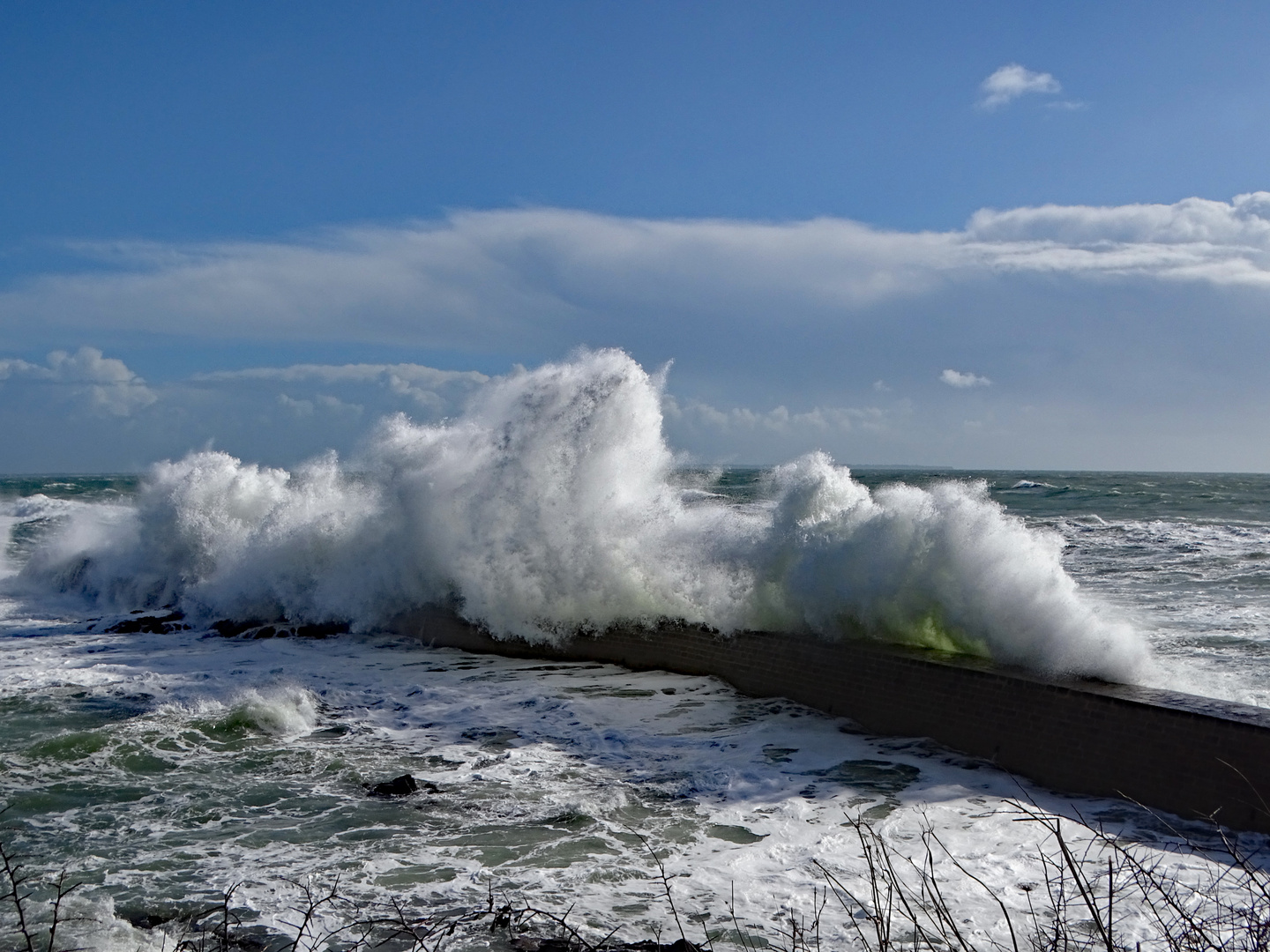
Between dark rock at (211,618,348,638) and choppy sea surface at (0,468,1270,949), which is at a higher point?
choppy sea surface at (0,468,1270,949)

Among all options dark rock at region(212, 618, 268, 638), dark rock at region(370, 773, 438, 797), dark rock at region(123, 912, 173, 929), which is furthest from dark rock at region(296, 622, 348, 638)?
dark rock at region(123, 912, 173, 929)

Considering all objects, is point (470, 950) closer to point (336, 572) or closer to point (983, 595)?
point (983, 595)

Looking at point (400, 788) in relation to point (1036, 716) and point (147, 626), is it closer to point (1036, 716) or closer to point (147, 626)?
point (1036, 716)

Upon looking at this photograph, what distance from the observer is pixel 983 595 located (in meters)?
9.10

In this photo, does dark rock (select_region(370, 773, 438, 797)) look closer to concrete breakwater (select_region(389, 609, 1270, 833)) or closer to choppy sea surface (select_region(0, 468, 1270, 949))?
choppy sea surface (select_region(0, 468, 1270, 949))

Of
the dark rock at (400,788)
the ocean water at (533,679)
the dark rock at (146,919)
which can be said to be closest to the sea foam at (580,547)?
the ocean water at (533,679)

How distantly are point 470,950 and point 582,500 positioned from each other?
28.4 ft

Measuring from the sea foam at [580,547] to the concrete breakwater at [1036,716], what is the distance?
0.51m

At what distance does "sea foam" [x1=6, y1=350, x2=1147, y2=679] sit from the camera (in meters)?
9.32

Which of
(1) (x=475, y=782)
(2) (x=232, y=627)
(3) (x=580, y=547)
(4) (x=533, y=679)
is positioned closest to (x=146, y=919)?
(1) (x=475, y=782)

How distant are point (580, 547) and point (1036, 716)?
249 inches

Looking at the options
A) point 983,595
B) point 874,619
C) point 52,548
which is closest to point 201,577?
point 52,548

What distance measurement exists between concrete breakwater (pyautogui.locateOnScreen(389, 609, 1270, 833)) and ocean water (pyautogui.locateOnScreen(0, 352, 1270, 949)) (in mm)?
285

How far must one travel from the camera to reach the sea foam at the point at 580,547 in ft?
30.6
